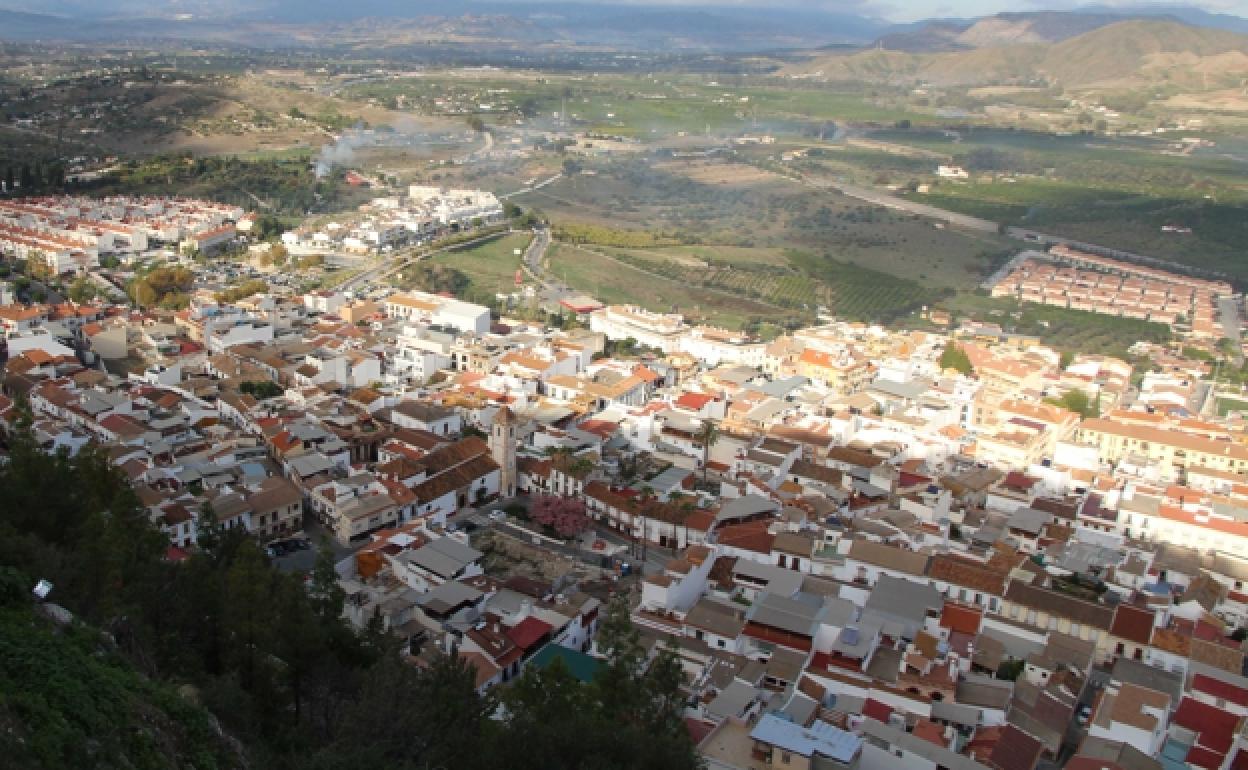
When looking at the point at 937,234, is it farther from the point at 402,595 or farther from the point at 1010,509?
the point at 402,595

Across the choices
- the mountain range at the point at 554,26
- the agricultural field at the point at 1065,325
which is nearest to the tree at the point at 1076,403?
the agricultural field at the point at 1065,325

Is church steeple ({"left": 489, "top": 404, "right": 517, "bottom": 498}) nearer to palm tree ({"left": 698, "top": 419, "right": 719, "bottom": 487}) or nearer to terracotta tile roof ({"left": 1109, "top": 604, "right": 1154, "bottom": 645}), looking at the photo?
palm tree ({"left": 698, "top": 419, "right": 719, "bottom": 487})

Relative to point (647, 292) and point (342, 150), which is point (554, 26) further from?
point (647, 292)

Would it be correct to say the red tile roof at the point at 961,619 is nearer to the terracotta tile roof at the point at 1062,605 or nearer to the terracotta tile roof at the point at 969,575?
the terracotta tile roof at the point at 969,575

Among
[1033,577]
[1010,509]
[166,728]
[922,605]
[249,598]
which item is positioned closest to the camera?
[166,728]

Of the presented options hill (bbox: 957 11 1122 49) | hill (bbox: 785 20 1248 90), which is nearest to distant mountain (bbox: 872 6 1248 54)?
hill (bbox: 957 11 1122 49)

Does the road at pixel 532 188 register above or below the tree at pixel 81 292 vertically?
below

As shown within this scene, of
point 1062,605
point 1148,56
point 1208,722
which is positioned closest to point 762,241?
point 1062,605

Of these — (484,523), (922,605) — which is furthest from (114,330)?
(922,605)
